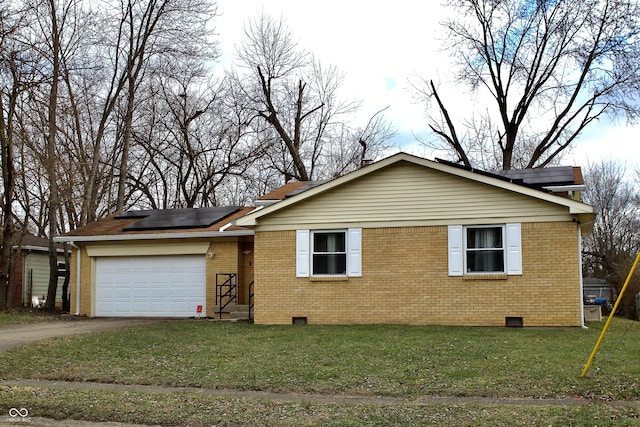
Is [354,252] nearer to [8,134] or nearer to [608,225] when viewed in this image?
[8,134]

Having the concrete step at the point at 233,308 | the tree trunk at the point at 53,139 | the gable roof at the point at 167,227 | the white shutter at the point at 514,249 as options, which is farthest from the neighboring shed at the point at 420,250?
the tree trunk at the point at 53,139

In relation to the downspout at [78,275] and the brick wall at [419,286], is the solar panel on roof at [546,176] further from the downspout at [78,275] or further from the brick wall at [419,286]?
the downspout at [78,275]

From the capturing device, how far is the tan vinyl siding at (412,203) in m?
17.2

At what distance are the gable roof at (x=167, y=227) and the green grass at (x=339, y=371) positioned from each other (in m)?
5.83

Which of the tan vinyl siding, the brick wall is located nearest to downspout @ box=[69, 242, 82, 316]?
the brick wall

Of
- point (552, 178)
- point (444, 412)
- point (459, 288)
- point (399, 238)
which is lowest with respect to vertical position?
point (444, 412)

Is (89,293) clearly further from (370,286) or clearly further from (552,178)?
(552,178)

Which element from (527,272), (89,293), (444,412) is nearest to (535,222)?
(527,272)

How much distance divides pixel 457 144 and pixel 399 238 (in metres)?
20.6

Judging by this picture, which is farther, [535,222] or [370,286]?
[370,286]

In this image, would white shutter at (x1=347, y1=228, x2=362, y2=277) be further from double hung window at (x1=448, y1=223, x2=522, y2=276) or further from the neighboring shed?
double hung window at (x1=448, y1=223, x2=522, y2=276)

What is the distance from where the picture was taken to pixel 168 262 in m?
22.4

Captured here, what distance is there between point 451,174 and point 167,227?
991 cm

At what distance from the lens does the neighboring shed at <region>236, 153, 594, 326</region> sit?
55.3 feet
